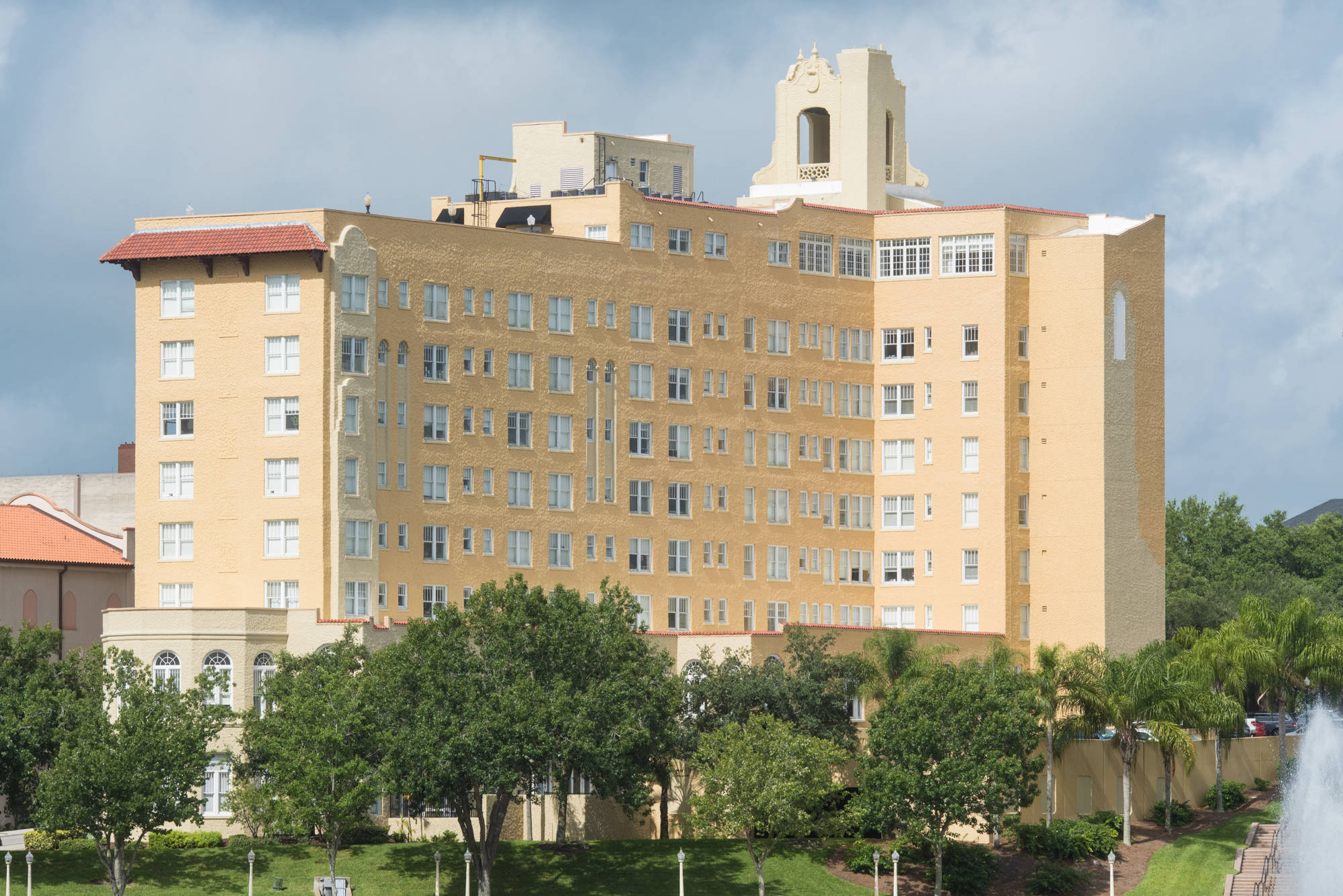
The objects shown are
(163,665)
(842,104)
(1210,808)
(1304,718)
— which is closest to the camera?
(163,665)

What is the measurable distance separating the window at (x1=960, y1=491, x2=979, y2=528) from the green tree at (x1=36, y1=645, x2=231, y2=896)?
150 feet

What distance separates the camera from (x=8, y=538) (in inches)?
4510

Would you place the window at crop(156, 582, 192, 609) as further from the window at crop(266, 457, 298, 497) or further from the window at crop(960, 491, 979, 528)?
the window at crop(960, 491, 979, 528)

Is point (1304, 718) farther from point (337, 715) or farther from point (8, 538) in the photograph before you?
point (8, 538)

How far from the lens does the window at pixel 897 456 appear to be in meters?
122

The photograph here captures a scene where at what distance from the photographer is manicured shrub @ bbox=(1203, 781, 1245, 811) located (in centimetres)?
10781

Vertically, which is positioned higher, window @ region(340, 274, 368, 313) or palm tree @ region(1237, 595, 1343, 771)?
window @ region(340, 274, 368, 313)

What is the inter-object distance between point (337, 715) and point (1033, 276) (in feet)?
166

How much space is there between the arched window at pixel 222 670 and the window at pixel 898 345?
138 ft

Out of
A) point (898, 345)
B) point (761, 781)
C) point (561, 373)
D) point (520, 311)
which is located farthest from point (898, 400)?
point (761, 781)

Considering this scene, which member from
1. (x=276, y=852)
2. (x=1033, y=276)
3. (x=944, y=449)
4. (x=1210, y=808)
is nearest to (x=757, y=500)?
(x=944, y=449)

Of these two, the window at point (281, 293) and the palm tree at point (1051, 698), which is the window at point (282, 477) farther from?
the palm tree at point (1051, 698)

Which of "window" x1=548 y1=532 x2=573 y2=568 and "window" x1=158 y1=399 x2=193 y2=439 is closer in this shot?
"window" x1=158 y1=399 x2=193 y2=439

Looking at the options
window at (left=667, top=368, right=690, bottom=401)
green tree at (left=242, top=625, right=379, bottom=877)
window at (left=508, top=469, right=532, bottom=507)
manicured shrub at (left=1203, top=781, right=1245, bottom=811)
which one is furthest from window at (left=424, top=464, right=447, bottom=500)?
manicured shrub at (left=1203, top=781, right=1245, bottom=811)
